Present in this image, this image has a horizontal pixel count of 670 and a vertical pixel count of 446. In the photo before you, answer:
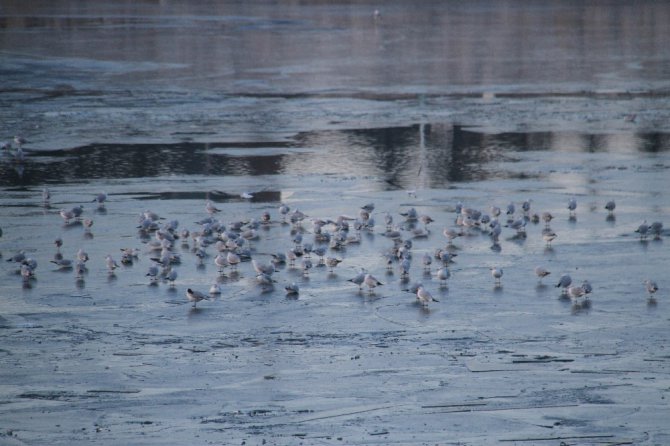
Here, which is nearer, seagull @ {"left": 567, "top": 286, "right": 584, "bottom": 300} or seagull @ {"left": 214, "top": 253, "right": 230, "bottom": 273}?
seagull @ {"left": 567, "top": 286, "right": 584, "bottom": 300}

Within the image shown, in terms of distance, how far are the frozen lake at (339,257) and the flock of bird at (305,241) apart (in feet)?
0.44

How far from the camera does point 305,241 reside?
18578 mm

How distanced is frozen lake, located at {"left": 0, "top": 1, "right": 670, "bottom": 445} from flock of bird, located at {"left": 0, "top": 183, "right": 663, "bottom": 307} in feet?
0.44

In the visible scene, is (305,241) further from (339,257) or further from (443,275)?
(443,275)

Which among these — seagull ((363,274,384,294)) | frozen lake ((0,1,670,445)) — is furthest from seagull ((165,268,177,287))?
seagull ((363,274,384,294))

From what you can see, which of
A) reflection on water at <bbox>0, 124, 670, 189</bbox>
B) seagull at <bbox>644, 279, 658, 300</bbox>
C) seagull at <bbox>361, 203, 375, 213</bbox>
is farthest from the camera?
reflection on water at <bbox>0, 124, 670, 189</bbox>

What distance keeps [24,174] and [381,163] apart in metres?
6.87

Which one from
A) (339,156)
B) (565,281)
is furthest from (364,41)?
(565,281)

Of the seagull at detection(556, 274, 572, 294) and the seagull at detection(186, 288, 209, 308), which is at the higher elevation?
the seagull at detection(556, 274, 572, 294)

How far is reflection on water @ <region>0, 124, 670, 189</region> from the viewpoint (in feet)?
78.8

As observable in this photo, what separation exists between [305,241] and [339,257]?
1.03 m

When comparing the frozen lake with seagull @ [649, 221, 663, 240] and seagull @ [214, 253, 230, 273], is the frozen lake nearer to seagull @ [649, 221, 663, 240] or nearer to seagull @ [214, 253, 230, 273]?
seagull @ [214, 253, 230, 273]

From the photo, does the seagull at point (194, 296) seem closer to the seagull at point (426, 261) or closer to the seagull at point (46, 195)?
the seagull at point (426, 261)

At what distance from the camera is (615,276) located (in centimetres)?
1631
